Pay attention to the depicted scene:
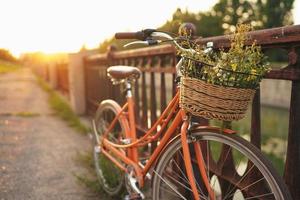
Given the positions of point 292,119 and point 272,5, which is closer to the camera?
point 292,119

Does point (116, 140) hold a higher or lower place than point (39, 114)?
higher

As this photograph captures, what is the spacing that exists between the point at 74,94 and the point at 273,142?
217 inches

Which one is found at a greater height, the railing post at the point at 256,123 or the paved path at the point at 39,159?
the railing post at the point at 256,123

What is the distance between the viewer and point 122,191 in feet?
10.6

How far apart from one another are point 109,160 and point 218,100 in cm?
204

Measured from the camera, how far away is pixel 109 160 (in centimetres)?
353

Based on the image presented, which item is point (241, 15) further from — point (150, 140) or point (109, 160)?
point (150, 140)

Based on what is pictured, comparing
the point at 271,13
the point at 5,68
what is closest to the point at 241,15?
the point at 271,13

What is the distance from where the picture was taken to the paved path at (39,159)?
343 cm

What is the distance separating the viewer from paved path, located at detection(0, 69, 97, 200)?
3.43m

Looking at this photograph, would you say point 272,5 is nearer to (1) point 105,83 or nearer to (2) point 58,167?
(1) point 105,83

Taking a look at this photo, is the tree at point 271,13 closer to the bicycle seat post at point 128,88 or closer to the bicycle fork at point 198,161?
the bicycle seat post at point 128,88

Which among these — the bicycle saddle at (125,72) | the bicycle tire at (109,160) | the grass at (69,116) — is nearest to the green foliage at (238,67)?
the bicycle saddle at (125,72)

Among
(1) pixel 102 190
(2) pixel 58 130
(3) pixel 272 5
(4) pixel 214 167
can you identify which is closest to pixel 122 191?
(1) pixel 102 190
